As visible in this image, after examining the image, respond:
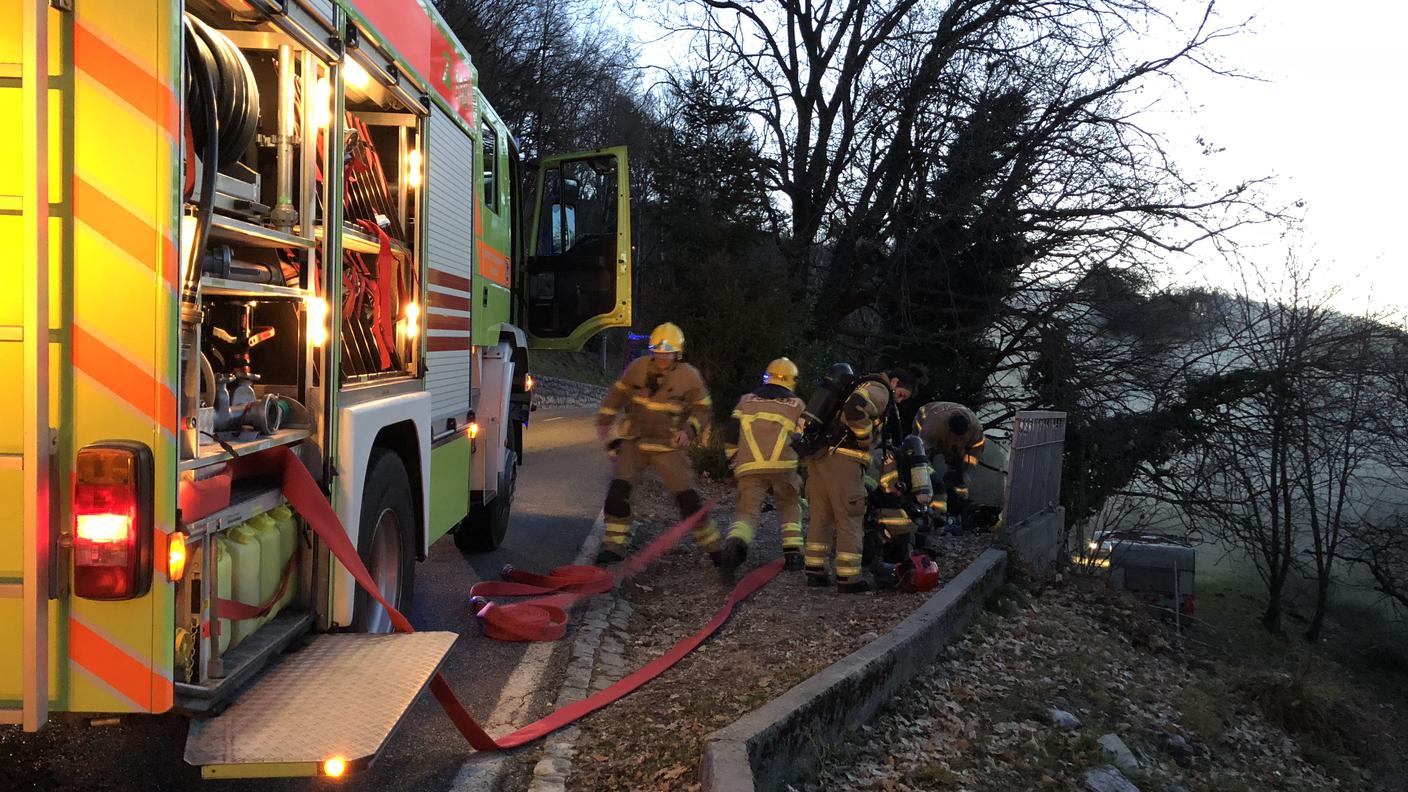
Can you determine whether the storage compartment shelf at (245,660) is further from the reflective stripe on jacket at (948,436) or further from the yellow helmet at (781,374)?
the reflective stripe on jacket at (948,436)

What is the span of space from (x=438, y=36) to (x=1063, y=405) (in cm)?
1319

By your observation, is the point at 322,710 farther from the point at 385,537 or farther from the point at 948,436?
the point at 948,436

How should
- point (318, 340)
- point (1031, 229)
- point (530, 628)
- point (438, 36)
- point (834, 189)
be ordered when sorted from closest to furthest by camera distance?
point (318, 340) → point (438, 36) → point (530, 628) → point (1031, 229) → point (834, 189)

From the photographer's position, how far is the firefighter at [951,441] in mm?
9617

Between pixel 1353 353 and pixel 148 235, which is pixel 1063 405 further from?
pixel 148 235

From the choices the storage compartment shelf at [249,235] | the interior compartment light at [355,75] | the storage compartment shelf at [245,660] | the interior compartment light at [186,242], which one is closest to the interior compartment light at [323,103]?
the interior compartment light at [355,75]

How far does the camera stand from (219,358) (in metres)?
3.86

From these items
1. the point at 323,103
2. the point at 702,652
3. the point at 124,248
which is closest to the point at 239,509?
the point at 124,248

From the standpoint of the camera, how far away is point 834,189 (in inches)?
723

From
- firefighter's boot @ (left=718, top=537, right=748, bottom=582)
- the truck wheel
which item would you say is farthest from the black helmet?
the truck wheel

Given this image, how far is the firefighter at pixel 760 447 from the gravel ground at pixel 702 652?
15.0 inches

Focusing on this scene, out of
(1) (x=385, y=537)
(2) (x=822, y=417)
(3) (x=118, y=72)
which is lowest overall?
(1) (x=385, y=537)

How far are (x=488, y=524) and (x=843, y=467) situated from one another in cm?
266

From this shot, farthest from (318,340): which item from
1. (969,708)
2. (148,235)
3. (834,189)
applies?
(834,189)
